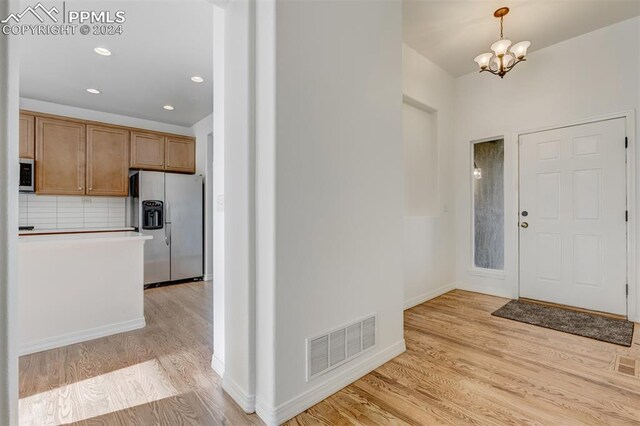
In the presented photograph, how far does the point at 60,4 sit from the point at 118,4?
0.49 m

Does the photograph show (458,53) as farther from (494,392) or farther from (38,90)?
(38,90)

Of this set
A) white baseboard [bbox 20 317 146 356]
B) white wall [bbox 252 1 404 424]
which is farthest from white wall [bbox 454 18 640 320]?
white baseboard [bbox 20 317 146 356]

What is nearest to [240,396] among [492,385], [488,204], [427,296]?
[492,385]

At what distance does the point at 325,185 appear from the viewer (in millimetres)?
1793

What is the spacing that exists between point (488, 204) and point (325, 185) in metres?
3.21

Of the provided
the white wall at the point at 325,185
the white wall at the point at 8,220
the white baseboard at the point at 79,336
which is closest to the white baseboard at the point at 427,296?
the white wall at the point at 325,185

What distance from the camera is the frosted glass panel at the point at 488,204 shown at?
393 cm

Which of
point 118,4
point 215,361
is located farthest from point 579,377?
point 118,4

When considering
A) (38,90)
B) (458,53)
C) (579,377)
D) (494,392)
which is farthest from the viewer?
(38,90)

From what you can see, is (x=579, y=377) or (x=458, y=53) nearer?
(x=579, y=377)

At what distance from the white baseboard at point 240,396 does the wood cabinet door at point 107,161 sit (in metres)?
4.09

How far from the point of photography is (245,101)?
1670 millimetres

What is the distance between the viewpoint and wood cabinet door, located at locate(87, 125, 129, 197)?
444 cm

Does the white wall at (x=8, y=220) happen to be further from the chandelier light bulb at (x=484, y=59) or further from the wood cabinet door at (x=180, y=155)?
the wood cabinet door at (x=180, y=155)
